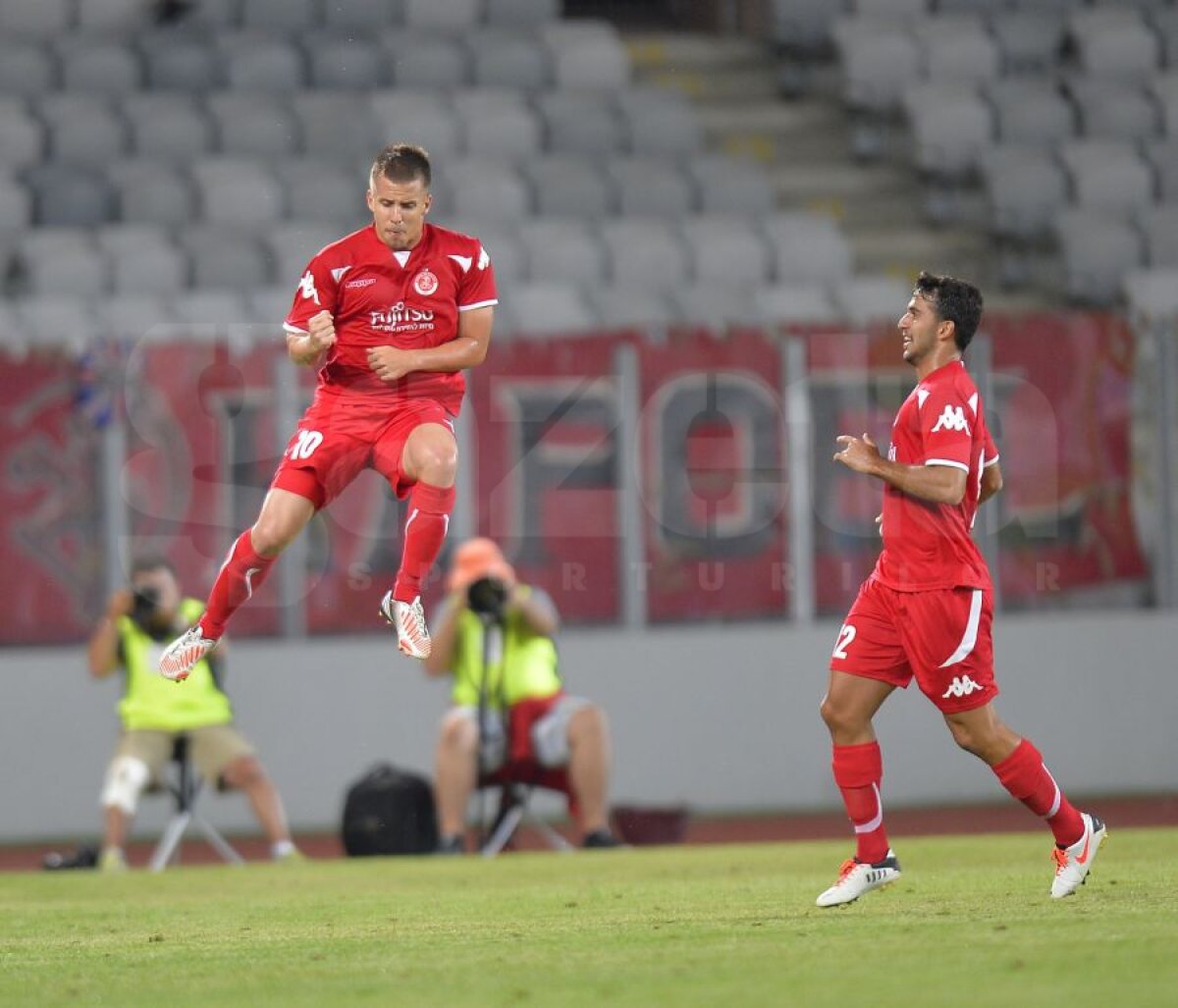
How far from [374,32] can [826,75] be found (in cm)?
400

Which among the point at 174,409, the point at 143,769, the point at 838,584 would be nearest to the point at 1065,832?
the point at 143,769

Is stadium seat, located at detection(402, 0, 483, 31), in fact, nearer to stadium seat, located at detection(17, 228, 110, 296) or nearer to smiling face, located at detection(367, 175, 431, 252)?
stadium seat, located at detection(17, 228, 110, 296)

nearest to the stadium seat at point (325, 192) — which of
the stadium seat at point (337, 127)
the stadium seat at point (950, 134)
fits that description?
the stadium seat at point (337, 127)

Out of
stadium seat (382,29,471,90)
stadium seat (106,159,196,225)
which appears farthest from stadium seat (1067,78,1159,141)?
stadium seat (106,159,196,225)

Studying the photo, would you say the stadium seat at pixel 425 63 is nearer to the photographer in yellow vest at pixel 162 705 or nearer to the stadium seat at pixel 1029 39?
the stadium seat at pixel 1029 39

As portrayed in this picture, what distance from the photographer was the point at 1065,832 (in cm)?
777

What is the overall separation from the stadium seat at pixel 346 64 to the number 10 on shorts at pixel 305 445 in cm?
1054

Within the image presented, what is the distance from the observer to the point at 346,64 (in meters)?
18.3

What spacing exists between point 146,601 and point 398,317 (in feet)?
15.2

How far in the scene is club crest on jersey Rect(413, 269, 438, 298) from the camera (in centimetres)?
825

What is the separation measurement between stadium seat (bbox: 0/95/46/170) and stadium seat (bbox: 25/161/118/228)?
6.6 inches

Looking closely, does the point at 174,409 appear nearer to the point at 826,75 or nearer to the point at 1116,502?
the point at 1116,502

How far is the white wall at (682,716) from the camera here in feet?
46.8

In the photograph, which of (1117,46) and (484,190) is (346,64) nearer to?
(484,190)
